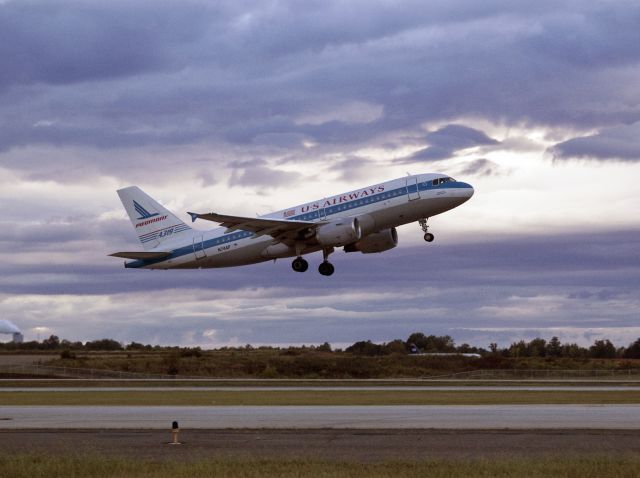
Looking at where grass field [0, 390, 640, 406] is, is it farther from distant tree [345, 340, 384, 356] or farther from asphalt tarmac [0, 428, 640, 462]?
distant tree [345, 340, 384, 356]

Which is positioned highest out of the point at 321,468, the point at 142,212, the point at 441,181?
the point at 142,212

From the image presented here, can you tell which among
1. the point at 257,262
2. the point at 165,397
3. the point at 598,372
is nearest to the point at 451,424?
the point at 165,397

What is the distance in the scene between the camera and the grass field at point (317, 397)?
4819 cm

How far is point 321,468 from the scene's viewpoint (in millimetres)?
22734

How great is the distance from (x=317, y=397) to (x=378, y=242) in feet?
48.4

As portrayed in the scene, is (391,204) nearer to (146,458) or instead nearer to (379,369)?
(146,458)

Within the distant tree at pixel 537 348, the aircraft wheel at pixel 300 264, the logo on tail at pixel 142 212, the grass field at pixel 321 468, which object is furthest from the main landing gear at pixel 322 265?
the distant tree at pixel 537 348

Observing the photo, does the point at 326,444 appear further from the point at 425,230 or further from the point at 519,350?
the point at 519,350

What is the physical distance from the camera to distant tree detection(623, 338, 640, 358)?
142250mm

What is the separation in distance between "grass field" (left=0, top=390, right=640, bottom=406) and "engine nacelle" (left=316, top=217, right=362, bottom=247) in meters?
9.02

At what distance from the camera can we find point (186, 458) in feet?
83.5

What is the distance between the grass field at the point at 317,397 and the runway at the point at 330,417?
3.71m

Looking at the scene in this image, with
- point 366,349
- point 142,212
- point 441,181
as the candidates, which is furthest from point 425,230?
point 366,349

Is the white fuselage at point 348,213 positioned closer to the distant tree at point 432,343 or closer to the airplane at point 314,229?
the airplane at point 314,229
